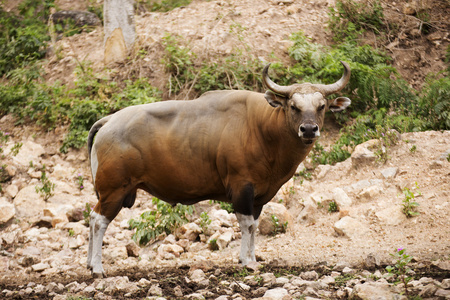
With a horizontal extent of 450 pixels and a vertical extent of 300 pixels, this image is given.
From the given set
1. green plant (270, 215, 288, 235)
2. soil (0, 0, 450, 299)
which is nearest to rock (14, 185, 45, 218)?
soil (0, 0, 450, 299)

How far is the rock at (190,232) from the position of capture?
859 cm

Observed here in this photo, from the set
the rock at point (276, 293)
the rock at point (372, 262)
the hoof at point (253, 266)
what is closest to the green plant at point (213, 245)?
the hoof at point (253, 266)

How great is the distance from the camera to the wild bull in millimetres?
6695

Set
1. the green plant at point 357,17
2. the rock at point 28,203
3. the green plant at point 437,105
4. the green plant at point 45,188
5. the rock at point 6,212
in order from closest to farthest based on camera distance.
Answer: the rock at point 6,212
the green plant at point 437,105
the rock at point 28,203
the green plant at point 45,188
the green plant at point 357,17

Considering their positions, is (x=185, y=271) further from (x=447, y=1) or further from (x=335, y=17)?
(x=447, y=1)

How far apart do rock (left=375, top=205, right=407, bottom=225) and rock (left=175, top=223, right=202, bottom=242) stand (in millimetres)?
2847

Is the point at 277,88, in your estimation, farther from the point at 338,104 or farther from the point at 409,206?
the point at 409,206

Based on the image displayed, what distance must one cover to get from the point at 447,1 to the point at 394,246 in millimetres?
10089

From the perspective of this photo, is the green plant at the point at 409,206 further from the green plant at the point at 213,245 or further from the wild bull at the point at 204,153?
the green plant at the point at 213,245

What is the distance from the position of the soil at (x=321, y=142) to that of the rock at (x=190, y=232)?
67cm

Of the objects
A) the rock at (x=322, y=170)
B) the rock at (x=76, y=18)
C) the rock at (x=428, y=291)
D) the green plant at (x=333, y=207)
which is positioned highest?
the rock at (x=428, y=291)

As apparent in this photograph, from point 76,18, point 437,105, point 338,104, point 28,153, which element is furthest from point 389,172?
point 76,18

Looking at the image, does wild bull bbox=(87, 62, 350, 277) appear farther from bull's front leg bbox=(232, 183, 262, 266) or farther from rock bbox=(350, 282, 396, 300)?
rock bbox=(350, 282, 396, 300)

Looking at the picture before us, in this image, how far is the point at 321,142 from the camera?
447 inches
